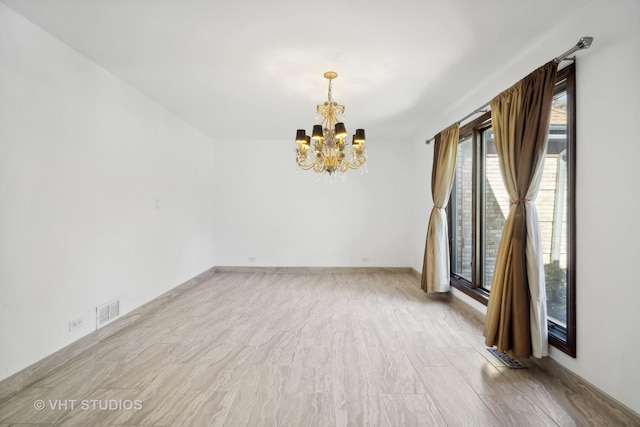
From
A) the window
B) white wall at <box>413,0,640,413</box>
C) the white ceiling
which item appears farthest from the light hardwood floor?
the white ceiling

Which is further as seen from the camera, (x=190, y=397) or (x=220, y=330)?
(x=220, y=330)

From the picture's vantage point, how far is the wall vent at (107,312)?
3.05 meters

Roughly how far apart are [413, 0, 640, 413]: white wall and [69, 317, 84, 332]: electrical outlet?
4.10 metres

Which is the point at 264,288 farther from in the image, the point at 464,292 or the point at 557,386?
the point at 557,386

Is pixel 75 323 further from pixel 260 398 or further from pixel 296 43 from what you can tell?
pixel 296 43

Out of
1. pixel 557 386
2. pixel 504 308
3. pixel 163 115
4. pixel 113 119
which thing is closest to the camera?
pixel 557 386

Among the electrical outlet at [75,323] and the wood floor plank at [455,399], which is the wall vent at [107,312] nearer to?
the electrical outlet at [75,323]

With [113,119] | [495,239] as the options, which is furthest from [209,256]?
[495,239]

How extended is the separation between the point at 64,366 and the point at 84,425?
3.29 ft

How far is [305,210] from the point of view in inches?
250

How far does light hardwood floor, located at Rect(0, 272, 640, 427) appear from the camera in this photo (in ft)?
6.39

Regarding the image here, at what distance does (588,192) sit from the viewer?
2.11 meters

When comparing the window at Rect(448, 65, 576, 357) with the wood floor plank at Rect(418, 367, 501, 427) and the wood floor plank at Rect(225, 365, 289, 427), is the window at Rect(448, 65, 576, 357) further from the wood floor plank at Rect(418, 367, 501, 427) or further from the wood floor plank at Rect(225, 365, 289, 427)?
the wood floor plank at Rect(225, 365, 289, 427)

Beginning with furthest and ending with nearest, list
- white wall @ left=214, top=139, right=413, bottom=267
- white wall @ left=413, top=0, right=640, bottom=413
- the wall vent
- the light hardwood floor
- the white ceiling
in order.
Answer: white wall @ left=214, top=139, right=413, bottom=267
the wall vent
the white ceiling
the light hardwood floor
white wall @ left=413, top=0, right=640, bottom=413
